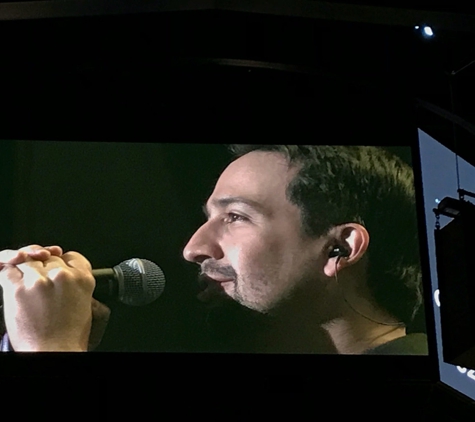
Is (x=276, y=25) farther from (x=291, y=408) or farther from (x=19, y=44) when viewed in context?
(x=291, y=408)

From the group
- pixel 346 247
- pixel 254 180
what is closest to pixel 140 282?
pixel 254 180

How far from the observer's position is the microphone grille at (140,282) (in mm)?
3064

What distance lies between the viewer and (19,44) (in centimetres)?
328

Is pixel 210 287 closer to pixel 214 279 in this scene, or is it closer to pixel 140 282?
pixel 214 279

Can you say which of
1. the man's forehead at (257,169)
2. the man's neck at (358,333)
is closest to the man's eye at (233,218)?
the man's forehead at (257,169)

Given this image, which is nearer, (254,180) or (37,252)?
(37,252)

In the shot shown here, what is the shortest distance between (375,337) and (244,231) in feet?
2.26

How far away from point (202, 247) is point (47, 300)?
65 cm

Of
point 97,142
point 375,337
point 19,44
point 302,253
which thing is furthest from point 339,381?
point 19,44

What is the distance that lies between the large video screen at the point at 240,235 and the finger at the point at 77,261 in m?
0.01

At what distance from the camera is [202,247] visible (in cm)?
318

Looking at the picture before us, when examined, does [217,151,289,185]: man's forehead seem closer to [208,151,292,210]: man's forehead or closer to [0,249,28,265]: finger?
[208,151,292,210]: man's forehead

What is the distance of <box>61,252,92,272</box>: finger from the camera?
3107 millimetres

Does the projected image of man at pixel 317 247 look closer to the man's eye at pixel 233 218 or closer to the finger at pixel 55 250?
the man's eye at pixel 233 218
